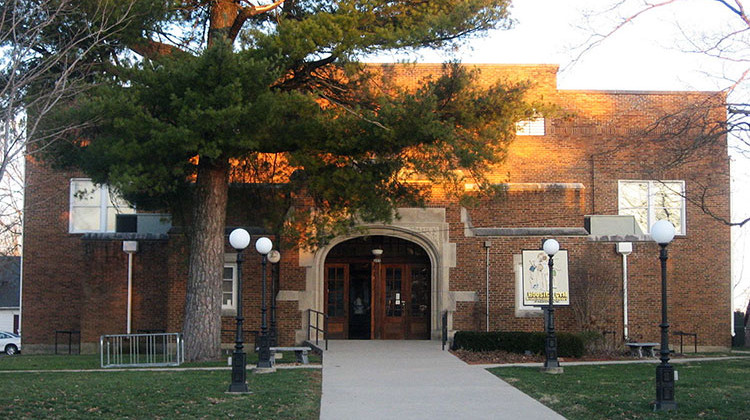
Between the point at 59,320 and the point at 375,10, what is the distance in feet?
51.6

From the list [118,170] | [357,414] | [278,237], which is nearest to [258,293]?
[278,237]

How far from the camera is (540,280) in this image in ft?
71.3

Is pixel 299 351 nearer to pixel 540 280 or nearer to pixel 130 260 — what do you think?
pixel 540 280

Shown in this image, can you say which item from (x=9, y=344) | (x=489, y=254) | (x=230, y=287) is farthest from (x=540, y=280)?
(x=9, y=344)

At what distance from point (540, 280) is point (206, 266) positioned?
9076mm

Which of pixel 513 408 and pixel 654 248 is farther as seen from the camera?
pixel 654 248

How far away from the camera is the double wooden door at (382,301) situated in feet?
78.7

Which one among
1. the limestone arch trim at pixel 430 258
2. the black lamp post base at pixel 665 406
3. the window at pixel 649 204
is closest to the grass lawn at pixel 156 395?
the black lamp post base at pixel 665 406

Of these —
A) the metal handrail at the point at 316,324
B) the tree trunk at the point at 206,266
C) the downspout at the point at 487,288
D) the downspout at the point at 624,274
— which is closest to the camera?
the tree trunk at the point at 206,266

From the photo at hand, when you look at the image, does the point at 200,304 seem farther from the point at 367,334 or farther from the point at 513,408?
the point at 513,408

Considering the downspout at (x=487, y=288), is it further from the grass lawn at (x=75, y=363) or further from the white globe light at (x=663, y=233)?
the white globe light at (x=663, y=233)

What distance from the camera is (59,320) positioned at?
26172 millimetres

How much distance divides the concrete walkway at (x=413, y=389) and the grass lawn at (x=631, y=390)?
0.46 meters

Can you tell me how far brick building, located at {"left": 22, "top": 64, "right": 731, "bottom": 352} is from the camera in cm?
2205
